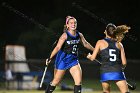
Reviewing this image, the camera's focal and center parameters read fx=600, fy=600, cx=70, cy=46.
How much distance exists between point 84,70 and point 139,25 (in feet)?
18.1

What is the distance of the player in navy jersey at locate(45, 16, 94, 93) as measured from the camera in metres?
12.7

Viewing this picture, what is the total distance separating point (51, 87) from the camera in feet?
42.8

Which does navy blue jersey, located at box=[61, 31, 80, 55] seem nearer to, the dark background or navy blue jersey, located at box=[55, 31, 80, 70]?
navy blue jersey, located at box=[55, 31, 80, 70]

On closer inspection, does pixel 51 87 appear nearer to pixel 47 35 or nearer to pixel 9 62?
pixel 9 62

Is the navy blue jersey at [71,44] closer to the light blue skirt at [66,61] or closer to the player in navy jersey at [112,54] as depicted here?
the light blue skirt at [66,61]

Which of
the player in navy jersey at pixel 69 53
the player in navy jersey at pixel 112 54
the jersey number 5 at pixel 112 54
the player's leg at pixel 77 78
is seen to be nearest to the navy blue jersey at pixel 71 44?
the player in navy jersey at pixel 69 53

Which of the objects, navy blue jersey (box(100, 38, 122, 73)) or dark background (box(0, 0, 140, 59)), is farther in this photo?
dark background (box(0, 0, 140, 59))

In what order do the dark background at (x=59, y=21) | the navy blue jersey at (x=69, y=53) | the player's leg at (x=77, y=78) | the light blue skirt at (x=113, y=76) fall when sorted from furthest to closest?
the dark background at (x=59, y=21)
the navy blue jersey at (x=69, y=53)
the player's leg at (x=77, y=78)
the light blue skirt at (x=113, y=76)

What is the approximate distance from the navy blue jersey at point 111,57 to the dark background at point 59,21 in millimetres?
16734

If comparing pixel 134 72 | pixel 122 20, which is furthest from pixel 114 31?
pixel 122 20

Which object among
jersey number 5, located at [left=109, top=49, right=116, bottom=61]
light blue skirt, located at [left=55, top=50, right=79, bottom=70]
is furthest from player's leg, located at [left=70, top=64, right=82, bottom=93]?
jersey number 5, located at [left=109, top=49, right=116, bottom=61]

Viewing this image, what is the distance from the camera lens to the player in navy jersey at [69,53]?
41.6 ft

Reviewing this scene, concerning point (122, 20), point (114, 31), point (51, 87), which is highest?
point (122, 20)

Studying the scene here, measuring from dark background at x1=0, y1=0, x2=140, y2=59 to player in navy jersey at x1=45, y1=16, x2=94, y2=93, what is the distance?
15.1 m
